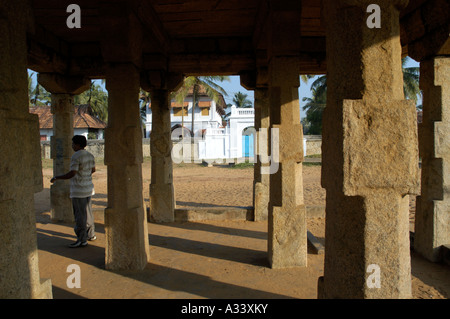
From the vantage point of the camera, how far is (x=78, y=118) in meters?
30.3

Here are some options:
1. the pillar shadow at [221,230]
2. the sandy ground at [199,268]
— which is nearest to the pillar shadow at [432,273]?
the sandy ground at [199,268]

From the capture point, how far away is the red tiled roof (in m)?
30.1

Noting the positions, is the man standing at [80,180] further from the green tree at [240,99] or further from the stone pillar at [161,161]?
the green tree at [240,99]

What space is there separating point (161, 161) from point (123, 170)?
318 centimetres

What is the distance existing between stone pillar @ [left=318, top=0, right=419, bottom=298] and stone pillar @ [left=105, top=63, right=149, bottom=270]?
10.3 ft

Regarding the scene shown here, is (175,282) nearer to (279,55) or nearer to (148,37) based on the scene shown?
(279,55)

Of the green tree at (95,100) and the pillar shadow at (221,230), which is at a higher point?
the green tree at (95,100)

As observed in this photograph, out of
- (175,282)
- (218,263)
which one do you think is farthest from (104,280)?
(218,263)

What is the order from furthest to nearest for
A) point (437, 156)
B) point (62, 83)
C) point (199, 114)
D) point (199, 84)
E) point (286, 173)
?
point (199, 114)
point (199, 84)
point (62, 83)
point (437, 156)
point (286, 173)

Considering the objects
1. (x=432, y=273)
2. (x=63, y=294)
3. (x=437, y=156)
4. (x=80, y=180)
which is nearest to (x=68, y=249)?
(x=80, y=180)

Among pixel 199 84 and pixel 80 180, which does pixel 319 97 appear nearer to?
pixel 199 84

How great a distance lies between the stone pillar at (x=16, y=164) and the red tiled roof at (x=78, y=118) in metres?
30.1

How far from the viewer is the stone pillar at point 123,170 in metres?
4.25

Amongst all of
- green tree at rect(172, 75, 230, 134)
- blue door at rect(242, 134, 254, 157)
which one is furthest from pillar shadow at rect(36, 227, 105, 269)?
blue door at rect(242, 134, 254, 157)
